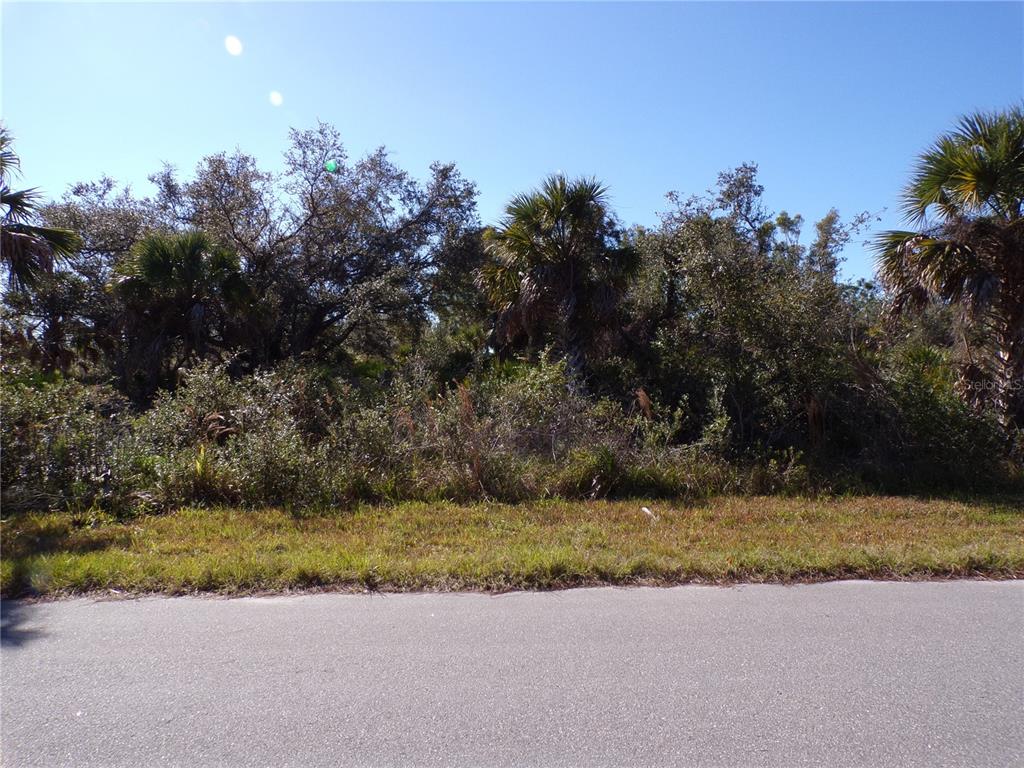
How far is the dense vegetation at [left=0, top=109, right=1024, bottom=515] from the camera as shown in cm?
798

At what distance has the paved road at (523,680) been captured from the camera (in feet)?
10.0

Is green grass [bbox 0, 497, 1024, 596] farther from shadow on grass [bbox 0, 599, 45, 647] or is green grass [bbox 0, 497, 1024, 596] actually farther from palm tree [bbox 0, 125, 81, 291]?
palm tree [bbox 0, 125, 81, 291]

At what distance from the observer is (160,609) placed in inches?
186

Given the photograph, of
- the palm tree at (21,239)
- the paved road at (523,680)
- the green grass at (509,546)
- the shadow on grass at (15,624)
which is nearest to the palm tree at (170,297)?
the palm tree at (21,239)

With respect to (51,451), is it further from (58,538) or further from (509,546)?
(509,546)

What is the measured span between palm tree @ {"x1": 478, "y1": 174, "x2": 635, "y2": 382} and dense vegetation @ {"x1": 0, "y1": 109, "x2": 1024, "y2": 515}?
0.04 m

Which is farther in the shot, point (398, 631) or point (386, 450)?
point (386, 450)

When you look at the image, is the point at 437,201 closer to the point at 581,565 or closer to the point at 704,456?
the point at 704,456

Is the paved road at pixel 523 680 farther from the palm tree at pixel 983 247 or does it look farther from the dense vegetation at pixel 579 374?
the palm tree at pixel 983 247

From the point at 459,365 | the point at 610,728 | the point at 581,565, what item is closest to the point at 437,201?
the point at 459,365

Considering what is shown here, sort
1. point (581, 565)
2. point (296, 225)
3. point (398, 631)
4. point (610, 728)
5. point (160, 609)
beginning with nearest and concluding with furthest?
point (610, 728), point (398, 631), point (160, 609), point (581, 565), point (296, 225)

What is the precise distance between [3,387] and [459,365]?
29.6 ft

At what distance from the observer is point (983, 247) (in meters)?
9.49

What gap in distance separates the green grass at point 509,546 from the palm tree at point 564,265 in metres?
4.98
